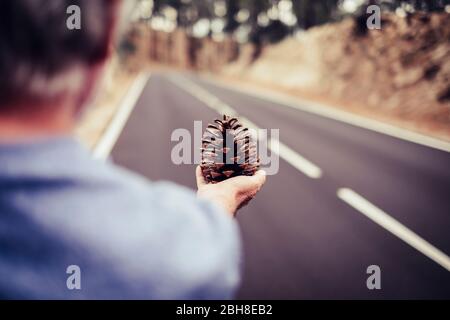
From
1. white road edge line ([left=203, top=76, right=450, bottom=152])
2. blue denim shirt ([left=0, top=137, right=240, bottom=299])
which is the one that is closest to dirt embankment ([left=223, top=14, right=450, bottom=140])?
white road edge line ([left=203, top=76, right=450, bottom=152])

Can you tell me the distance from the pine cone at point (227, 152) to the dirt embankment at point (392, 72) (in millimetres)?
10376

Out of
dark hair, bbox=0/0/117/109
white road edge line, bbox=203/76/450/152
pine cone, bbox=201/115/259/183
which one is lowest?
white road edge line, bbox=203/76/450/152

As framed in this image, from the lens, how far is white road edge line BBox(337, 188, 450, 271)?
158 inches

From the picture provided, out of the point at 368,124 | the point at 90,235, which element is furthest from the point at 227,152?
the point at 368,124

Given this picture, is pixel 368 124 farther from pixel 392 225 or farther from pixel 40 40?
pixel 40 40

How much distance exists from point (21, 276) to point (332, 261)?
362 cm

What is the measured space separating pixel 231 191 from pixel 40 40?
0.64 metres

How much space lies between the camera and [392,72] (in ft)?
56.3

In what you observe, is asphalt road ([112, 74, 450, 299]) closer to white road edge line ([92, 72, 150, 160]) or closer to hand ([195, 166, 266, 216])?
white road edge line ([92, 72, 150, 160])

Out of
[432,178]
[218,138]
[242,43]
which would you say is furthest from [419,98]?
[242,43]

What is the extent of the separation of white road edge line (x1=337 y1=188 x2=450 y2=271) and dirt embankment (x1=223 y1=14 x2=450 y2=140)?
5798mm

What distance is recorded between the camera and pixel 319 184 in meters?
6.31

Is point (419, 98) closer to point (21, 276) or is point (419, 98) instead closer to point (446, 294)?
point (446, 294)

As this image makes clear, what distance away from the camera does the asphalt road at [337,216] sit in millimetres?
3477
